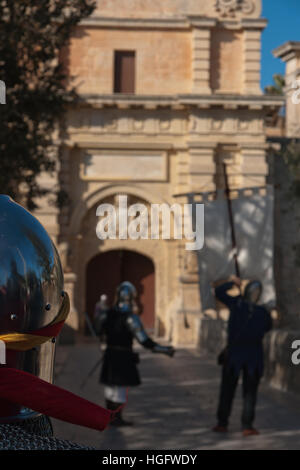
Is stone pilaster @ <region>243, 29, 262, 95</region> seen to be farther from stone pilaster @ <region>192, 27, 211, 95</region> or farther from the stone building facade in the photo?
stone pilaster @ <region>192, 27, 211, 95</region>

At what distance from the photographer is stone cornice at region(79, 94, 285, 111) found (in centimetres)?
2075

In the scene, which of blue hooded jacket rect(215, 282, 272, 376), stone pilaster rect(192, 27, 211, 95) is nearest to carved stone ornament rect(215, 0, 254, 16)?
stone pilaster rect(192, 27, 211, 95)

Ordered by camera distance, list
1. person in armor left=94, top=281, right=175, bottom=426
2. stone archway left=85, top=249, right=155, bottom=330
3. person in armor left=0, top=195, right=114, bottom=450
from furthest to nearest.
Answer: stone archway left=85, top=249, right=155, bottom=330 → person in armor left=94, top=281, right=175, bottom=426 → person in armor left=0, top=195, right=114, bottom=450

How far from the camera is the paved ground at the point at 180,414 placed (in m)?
7.01

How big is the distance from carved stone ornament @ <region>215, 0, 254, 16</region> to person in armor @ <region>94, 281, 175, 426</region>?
607 inches

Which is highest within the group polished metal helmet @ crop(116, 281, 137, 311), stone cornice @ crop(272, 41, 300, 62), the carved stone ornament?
the carved stone ornament

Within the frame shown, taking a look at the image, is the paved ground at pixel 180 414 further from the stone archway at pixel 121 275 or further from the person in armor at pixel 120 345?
the stone archway at pixel 121 275

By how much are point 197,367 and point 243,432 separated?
21.7 ft

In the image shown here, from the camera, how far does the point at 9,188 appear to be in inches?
389

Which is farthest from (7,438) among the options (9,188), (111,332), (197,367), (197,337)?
(197,337)

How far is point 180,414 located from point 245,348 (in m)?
1.47

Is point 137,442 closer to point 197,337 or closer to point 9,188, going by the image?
point 9,188

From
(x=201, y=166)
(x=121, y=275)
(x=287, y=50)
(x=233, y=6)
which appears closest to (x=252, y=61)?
(x=287, y=50)

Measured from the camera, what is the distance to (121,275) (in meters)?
22.4
